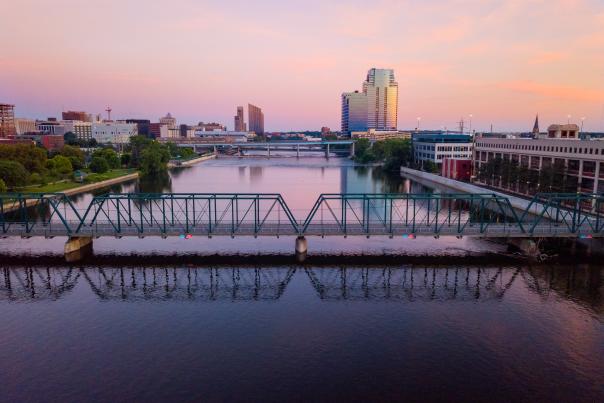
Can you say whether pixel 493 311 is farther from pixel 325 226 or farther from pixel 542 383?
pixel 325 226

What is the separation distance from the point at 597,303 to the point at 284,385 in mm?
24516

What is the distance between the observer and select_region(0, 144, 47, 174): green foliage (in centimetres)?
8886

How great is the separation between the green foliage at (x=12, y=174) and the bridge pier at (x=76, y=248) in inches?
1457

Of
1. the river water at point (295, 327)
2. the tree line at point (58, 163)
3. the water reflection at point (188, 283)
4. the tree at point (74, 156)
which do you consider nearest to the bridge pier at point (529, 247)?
the river water at point (295, 327)

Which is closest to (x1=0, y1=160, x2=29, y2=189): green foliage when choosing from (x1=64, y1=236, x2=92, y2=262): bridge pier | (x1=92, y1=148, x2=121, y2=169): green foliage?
(x1=64, y1=236, x2=92, y2=262): bridge pier

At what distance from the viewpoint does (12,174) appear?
237ft

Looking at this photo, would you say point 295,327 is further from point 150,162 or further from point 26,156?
point 150,162

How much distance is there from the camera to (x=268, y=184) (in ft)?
352

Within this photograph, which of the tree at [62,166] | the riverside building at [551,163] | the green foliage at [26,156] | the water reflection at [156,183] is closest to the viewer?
the riverside building at [551,163]

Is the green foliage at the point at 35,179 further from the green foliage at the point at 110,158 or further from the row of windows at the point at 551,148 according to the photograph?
the row of windows at the point at 551,148

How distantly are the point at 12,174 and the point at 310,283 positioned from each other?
59.9 metres

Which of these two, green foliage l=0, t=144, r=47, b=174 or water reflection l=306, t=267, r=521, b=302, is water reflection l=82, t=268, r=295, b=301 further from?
green foliage l=0, t=144, r=47, b=174

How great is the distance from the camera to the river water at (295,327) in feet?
74.6

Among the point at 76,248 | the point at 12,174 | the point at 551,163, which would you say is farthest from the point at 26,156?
the point at 551,163
